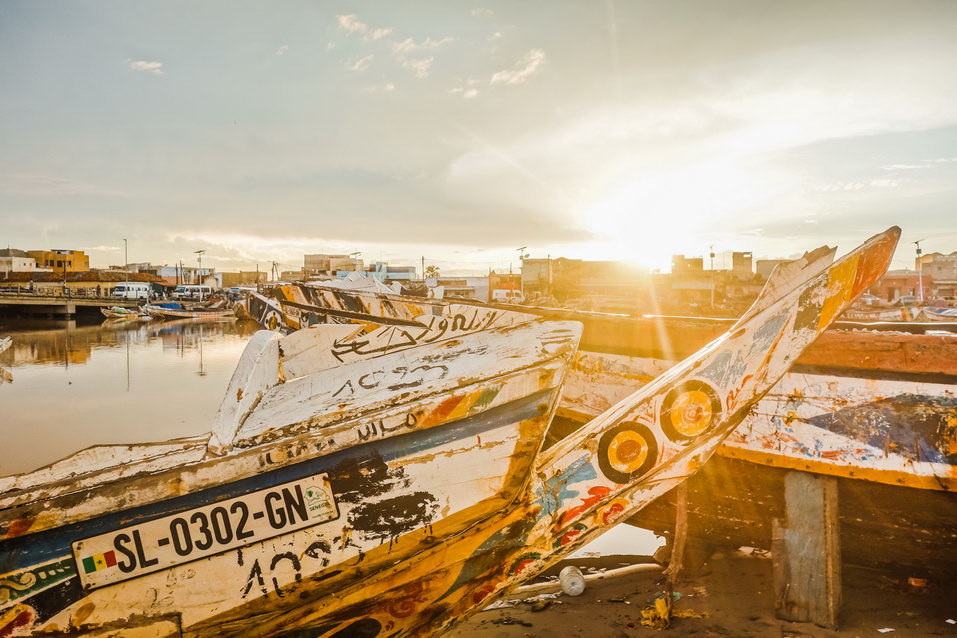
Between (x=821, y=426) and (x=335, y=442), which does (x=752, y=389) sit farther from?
(x=335, y=442)

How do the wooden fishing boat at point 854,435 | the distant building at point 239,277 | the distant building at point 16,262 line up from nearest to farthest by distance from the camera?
the wooden fishing boat at point 854,435 < the distant building at point 16,262 < the distant building at point 239,277

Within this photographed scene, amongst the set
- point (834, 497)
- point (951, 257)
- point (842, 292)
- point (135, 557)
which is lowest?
point (834, 497)

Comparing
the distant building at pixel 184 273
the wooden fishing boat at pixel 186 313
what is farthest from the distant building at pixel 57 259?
the wooden fishing boat at pixel 186 313

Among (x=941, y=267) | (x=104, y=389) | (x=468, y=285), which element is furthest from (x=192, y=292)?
(x=941, y=267)

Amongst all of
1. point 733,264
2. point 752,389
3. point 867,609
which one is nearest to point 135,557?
point 752,389

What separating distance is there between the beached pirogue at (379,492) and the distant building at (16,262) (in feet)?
261

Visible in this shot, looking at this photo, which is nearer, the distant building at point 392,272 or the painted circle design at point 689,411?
the painted circle design at point 689,411

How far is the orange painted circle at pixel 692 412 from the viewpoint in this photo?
96.4 inches

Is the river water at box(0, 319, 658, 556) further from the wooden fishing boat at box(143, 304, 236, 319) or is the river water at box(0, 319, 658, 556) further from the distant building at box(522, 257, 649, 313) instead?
the distant building at box(522, 257, 649, 313)

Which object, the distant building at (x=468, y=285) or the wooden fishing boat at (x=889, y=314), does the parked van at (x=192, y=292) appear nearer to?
the distant building at (x=468, y=285)

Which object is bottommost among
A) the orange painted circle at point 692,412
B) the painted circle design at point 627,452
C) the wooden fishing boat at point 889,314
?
the wooden fishing boat at point 889,314

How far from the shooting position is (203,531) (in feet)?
6.30

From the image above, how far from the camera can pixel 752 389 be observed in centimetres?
250

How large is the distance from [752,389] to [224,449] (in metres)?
2.34
